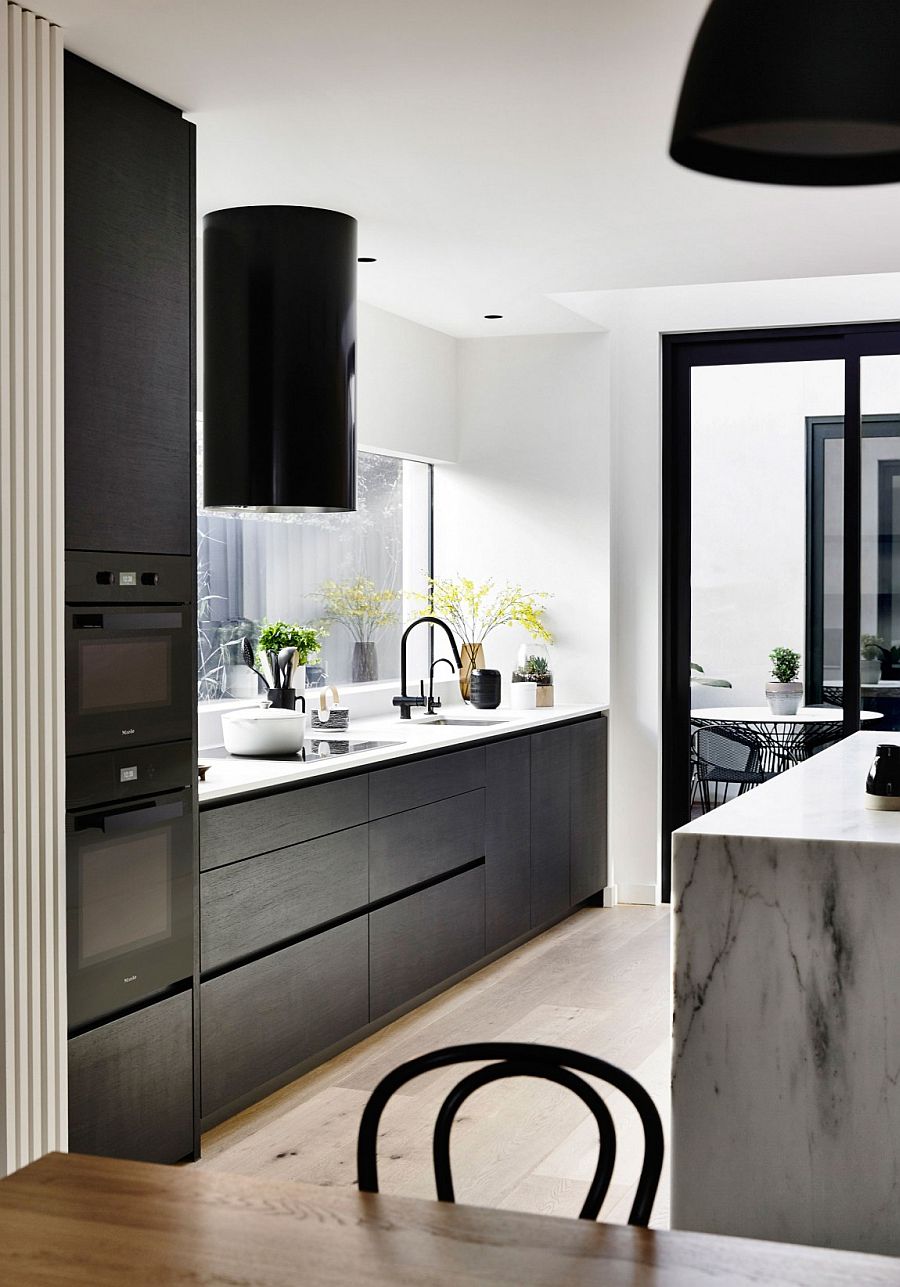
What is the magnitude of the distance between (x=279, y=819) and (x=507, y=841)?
5.83 ft

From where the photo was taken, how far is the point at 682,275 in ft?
16.1

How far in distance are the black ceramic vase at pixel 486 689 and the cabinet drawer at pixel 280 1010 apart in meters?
1.97

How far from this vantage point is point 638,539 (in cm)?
642

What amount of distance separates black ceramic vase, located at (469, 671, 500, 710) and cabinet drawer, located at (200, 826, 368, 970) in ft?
6.26

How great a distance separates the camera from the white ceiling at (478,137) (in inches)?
107

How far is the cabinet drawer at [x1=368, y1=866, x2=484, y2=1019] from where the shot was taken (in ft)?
14.4

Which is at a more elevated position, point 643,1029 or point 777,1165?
point 777,1165

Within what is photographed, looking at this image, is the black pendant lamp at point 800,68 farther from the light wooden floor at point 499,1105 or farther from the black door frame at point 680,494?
the black door frame at point 680,494

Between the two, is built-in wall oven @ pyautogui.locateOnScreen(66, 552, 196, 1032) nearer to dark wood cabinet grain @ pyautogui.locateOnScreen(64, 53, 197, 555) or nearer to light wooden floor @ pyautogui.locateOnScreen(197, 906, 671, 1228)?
dark wood cabinet grain @ pyautogui.locateOnScreen(64, 53, 197, 555)

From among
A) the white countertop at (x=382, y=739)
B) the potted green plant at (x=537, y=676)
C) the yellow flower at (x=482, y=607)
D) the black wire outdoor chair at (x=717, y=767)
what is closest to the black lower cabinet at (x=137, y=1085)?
the white countertop at (x=382, y=739)

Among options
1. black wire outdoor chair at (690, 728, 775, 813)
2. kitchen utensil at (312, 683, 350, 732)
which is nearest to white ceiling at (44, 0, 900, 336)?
kitchen utensil at (312, 683, 350, 732)

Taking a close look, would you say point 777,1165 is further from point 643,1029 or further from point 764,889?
point 643,1029

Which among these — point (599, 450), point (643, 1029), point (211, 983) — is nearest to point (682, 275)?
point (599, 450)

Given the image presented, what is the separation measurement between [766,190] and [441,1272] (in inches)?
125
